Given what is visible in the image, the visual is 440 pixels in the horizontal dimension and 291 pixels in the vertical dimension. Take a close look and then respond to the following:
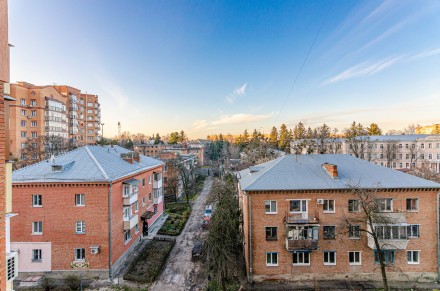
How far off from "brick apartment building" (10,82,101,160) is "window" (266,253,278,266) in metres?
48.6

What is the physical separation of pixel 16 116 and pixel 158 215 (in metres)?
45.1

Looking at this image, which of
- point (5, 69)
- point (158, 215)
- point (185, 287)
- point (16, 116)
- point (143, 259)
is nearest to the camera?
point (5, 69)

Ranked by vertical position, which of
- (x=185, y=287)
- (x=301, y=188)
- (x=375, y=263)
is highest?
(x=301, y=188)

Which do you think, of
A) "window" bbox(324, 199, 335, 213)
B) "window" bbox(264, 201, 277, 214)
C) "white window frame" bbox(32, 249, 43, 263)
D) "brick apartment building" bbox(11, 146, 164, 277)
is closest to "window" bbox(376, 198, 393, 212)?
"window" bbox(324, 199, 335, 213)

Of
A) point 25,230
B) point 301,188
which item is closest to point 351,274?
point 301,188

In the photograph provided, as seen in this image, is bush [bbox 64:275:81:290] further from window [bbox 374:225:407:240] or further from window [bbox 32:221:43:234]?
window [bbox 374:225:407:240]

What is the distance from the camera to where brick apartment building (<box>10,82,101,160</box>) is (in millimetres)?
53625

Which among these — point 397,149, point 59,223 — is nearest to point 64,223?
point 59,223

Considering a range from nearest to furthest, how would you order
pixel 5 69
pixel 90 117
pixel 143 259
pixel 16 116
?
1. pixel 5 69
2. pixel 143 259
3. pixel 16 116
4. pixel 90 117

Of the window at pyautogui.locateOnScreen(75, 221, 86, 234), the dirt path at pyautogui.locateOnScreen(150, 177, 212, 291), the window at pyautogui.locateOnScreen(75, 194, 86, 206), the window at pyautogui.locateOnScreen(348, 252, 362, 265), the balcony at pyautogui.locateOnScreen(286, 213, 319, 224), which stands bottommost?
the dirt path at pyautogui.locateOnScreen(150, 177, 212, 291)

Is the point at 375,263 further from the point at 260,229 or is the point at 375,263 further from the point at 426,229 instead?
the point at 260,229

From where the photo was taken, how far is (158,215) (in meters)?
34.7

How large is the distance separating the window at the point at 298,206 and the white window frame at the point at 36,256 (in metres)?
22.1

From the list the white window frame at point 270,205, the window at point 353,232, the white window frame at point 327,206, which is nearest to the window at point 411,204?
the window at point 353,232
